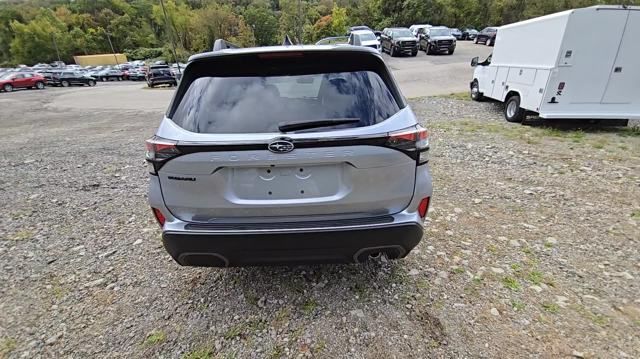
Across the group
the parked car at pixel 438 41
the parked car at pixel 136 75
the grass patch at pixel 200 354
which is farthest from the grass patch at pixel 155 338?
the parked car at pixel 136 75

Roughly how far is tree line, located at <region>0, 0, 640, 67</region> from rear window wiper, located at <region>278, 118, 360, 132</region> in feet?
173

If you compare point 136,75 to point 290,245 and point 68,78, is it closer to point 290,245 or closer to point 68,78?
point 68,78

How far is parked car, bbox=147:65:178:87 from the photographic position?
2939 cm

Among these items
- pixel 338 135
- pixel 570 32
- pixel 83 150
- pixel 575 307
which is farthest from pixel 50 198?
pixel 570 32

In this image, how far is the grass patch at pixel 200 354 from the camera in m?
1.96

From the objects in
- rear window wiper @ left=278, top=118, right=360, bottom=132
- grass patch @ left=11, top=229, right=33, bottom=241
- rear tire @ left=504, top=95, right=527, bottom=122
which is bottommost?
grass patch @ left=11, top=229, right=33, bottom=241

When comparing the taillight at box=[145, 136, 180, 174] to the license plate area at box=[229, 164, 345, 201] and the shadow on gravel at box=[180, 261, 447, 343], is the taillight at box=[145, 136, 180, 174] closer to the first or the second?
the license plate area at box=[229, 164, 345, 201]

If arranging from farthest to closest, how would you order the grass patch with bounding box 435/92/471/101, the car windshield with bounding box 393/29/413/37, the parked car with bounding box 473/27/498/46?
the parked car with bounding box 473/27/498/46 < the car windshield with bounding box 393/29/413/37 < the grass patch with bounding box 435/92/471/101

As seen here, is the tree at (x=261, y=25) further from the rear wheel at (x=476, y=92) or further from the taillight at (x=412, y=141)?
the taillight at (x=412, y=141)

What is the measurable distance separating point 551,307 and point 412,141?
166 cm

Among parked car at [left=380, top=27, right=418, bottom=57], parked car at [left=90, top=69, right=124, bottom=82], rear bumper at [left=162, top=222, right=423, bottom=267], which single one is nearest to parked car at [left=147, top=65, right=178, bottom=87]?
parked car at [left=380, top=27, right=418, bottom=57]

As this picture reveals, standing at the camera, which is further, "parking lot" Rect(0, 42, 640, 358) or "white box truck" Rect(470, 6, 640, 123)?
"white box truck" Rect(470, 6, 640, 123)

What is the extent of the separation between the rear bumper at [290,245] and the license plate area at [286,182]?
0.23 metres

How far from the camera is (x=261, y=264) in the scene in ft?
6.70
